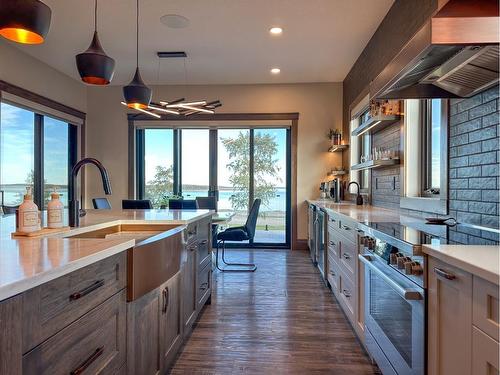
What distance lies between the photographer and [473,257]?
1.10 meters

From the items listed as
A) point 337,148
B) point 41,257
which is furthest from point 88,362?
point 337,148

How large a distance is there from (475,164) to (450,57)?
699 mm

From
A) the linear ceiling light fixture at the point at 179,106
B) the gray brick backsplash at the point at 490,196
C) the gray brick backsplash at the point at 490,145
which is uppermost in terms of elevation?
the linear ceiling light fixture at the point at 179,106

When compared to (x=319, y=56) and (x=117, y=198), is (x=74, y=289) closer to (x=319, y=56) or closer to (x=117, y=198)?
(x=319, y=56)

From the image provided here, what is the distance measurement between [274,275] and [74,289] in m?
3.45

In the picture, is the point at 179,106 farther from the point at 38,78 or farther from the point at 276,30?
the point at 38,78

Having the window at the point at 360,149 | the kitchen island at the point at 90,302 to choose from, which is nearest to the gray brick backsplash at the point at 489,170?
the kitchen island at the point at 90,302

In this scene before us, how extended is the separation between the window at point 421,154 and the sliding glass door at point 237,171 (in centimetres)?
322

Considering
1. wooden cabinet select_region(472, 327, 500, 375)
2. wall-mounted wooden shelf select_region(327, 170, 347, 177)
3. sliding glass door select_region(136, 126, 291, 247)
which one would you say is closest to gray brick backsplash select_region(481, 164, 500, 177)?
wooden cabinet select_region(472, 327, 500, 375)

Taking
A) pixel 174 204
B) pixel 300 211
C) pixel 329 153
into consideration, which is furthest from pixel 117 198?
pixel 329 153

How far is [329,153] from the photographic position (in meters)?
6.03

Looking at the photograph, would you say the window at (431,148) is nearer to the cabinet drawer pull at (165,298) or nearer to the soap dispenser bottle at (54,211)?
the cabinet drawer pull at (165,298)

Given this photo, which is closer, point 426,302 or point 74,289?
point 74,289

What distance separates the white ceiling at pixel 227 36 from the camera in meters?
3.47
